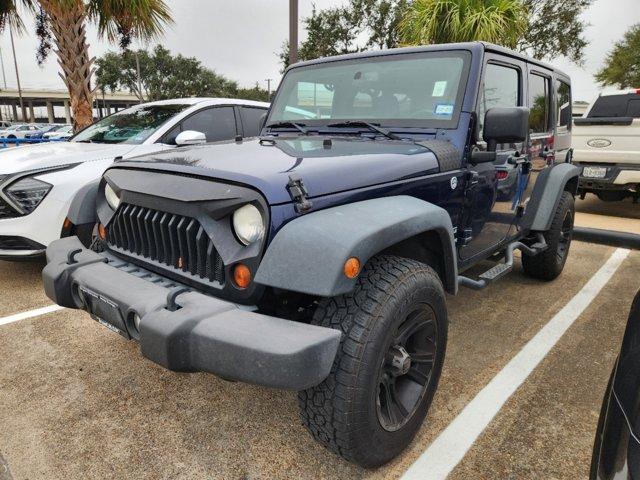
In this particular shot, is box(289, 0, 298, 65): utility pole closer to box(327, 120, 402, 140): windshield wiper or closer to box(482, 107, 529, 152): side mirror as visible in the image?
box(327, 120, 402, 140): windshield wiper

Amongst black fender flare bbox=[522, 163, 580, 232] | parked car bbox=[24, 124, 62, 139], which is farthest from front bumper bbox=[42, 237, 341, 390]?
parked car bbox=[24, 124, 62, 139]

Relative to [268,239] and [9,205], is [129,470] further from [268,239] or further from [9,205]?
[9,205]

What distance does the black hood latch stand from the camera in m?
1.76

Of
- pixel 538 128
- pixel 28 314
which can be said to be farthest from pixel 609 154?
pixel 28 314

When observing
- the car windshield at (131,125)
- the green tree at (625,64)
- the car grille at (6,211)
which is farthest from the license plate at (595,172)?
the green tree at (625,64)

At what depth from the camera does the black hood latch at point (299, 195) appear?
5.78 ft

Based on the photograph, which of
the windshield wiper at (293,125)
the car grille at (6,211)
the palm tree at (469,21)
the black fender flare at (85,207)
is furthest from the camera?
the palm tree at (469,21)

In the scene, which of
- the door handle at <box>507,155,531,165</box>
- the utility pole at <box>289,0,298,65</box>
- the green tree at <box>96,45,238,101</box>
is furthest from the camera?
the green tree at <box>96,45,238,101</box>

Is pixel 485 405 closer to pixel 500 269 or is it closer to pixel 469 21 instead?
pixel 500 269

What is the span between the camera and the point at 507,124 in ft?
8.07

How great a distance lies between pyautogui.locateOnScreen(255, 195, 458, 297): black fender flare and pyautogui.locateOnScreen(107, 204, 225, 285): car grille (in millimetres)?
337

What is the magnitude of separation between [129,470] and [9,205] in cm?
278

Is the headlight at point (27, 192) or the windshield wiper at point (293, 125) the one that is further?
the headlight at point (27, 192)

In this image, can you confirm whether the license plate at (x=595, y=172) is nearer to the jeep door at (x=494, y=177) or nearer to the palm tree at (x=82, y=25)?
the jeep door at (x=494, y=177)
